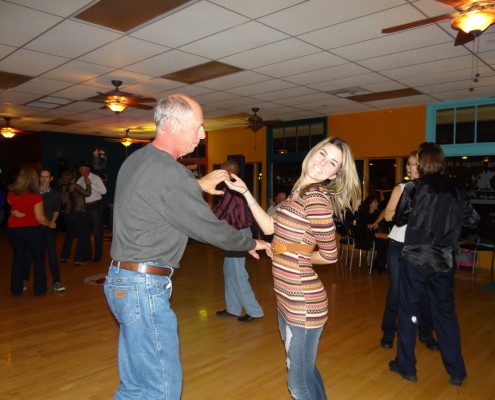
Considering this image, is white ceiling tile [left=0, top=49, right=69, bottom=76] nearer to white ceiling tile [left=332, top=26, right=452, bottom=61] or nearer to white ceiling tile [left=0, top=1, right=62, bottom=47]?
white ceiling tile [left=0, top=1, right=62, bottom=47]

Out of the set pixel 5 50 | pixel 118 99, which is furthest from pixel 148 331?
pixel 118 99

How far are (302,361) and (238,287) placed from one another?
7.43 ft

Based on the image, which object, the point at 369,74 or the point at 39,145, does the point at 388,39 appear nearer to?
the point at 369,74

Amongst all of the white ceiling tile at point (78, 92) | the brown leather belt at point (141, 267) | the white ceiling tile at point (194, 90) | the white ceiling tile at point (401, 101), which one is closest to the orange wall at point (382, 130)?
the white ceiling tile at point (401, 101)

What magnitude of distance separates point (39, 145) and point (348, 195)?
43.9ft

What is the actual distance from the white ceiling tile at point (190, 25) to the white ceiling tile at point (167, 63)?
446mm

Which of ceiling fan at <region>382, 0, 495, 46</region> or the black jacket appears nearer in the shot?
the black jacket

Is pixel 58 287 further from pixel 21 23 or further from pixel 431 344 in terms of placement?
pixel 431 344

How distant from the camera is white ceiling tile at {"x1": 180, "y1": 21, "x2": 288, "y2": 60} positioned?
401cm

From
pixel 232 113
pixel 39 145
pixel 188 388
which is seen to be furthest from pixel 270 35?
pixel 39 145

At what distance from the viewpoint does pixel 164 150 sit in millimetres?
1630

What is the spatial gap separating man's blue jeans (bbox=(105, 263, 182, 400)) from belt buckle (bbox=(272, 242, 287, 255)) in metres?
0.53

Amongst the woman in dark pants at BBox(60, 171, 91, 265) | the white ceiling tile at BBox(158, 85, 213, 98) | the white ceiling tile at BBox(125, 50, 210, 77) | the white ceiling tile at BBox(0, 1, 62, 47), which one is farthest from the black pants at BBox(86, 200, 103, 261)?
the white ceiling tile at BBox(0, 1, 62, 47)

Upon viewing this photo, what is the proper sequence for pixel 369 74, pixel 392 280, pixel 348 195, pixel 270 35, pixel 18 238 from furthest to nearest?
pixel 369 74, pixel 18 238, pixel 270 35, pixel 392 280, pixel 348 195
